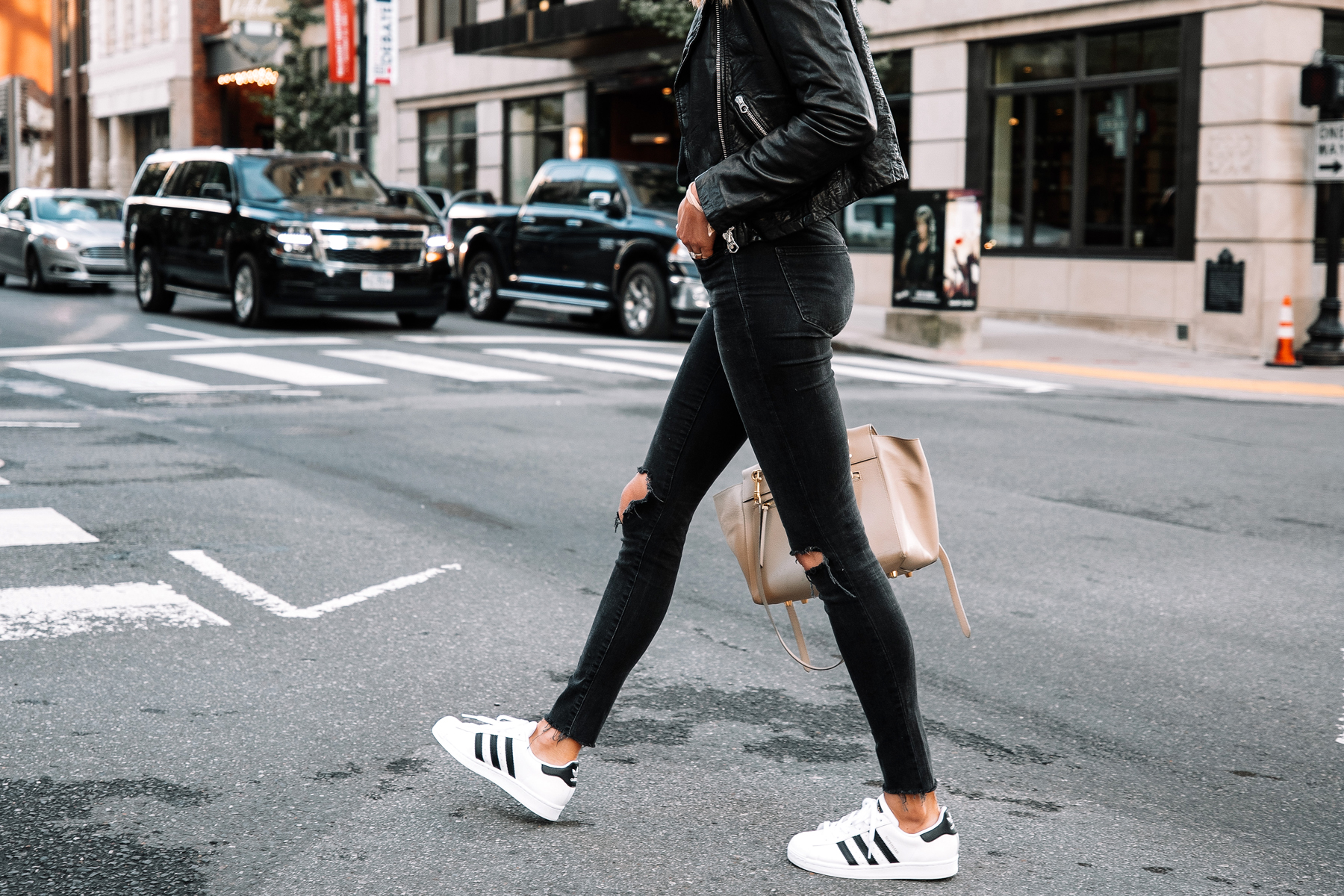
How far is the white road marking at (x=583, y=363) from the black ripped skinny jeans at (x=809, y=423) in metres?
9.56

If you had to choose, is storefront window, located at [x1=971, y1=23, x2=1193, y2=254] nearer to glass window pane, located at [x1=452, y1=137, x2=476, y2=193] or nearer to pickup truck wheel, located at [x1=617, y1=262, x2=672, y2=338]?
pickup truck wheel, located at [x1=617, y1=262, x2=672, y2=338]

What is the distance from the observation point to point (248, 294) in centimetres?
1680

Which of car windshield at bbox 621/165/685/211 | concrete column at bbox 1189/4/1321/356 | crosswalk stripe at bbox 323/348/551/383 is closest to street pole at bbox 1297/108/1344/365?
concrete column at bbox 1189/4/1321/356

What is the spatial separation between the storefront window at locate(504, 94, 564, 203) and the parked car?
8814 mm

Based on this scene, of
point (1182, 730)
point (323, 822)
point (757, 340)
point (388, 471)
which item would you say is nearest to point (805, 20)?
point (757, 340)

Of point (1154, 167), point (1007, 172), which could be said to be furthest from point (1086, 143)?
point (1007, 172)

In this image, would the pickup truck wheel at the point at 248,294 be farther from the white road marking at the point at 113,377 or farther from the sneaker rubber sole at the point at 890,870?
the sneaker rubber sole at the point at 890,870

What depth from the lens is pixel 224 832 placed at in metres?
3.21

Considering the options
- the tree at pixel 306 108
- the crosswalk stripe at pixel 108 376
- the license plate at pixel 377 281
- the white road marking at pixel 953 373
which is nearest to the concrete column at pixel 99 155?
the tree at pixel 306 108

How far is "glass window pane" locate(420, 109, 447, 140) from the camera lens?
34375 mm

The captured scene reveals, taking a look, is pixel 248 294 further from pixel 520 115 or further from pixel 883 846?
pixel 520 115

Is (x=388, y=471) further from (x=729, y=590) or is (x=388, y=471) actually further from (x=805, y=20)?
(x=805, y=20)

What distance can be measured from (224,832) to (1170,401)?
10370 mm

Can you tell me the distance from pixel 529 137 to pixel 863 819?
29.3 meters
